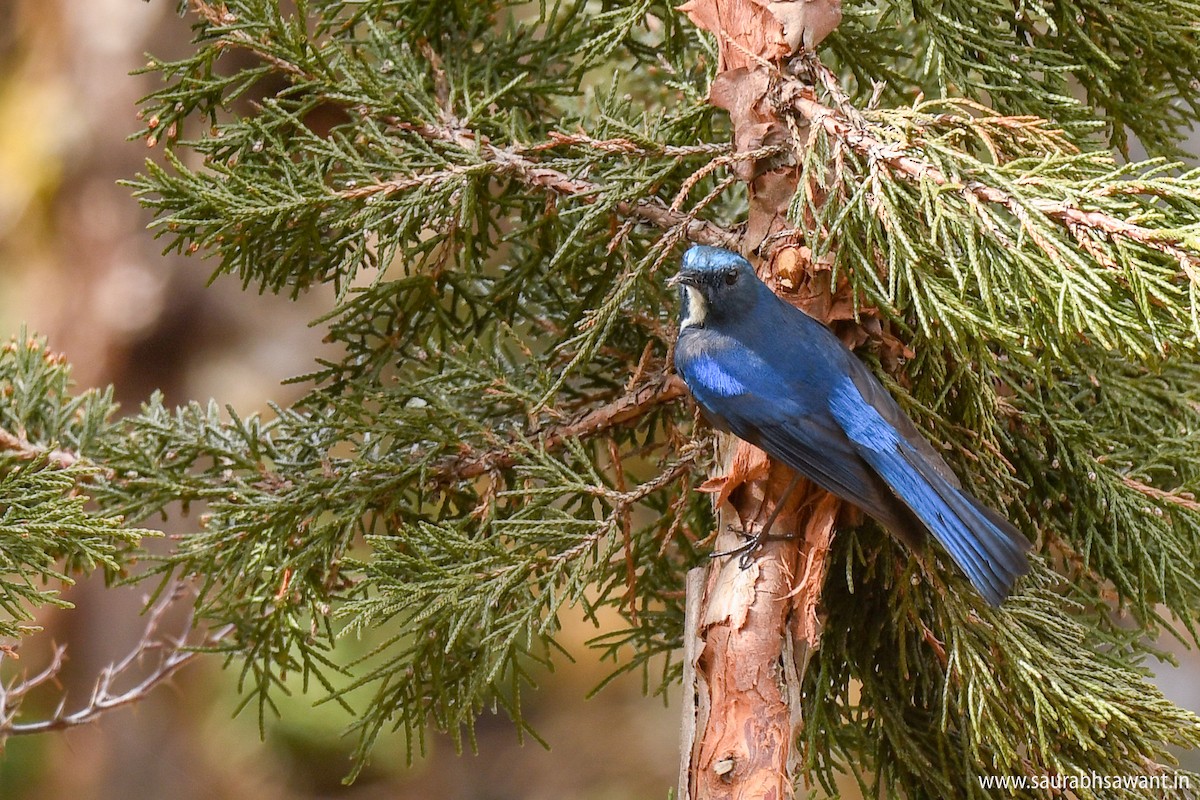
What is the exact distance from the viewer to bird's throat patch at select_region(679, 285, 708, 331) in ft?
5.91

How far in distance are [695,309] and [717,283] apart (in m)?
0.10

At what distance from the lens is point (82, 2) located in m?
4.61

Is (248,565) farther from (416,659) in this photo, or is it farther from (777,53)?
(777,53)

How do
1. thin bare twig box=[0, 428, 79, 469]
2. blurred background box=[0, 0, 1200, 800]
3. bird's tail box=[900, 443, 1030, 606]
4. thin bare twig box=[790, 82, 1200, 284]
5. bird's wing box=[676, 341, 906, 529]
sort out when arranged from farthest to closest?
blurred background box=[0, 0, 1200, 800] < thin bare twig box=[0, 428, 79, 469] < bird's wing box=[676, 341, 906, 529] < bird's tail box=[900, 443, 1030, 606] < thin bare twig box=[790, 82, 1200, 284]

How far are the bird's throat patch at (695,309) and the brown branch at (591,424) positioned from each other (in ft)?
0.36

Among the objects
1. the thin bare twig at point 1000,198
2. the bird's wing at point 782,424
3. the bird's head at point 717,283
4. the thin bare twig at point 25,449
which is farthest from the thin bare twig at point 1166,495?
the thin bare twig at point 25,449

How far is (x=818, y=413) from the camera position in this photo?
1717 millimetres

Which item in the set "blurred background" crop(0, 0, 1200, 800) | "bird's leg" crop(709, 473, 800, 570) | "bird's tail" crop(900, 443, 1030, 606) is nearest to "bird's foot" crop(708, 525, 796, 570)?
"bird's leg" crop(709, 473, 800, 570)

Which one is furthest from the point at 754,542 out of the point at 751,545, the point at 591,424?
the point at 591,424

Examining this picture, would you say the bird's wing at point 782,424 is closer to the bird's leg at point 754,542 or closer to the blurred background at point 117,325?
the bird's leg at point 754,542

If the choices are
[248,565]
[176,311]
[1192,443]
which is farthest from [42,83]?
[1192,443]

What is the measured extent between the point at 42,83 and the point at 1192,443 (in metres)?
5.04

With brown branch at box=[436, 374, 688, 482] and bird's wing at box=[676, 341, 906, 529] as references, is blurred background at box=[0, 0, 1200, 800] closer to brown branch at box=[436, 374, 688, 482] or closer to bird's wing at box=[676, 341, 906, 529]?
brown branch at box=[436, 374, 688, 482]

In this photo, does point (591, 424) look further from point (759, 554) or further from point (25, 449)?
point (25, 449)
